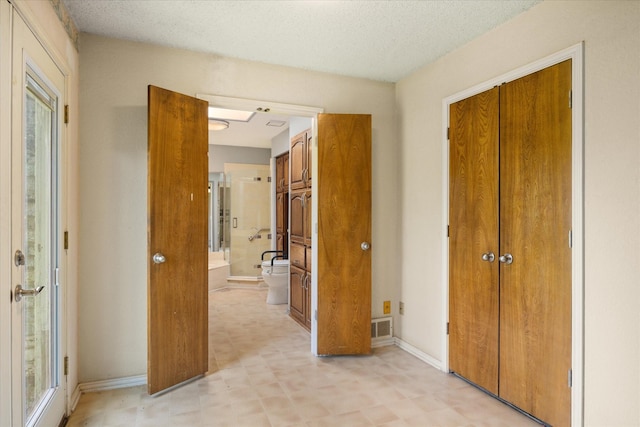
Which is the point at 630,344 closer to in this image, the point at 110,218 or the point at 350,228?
the point at 350,228

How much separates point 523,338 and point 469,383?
0.64 meters

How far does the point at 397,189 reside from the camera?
11.5 ft

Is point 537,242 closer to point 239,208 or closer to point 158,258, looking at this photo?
point 158,258

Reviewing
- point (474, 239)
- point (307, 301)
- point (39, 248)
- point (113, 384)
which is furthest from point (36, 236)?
point (474, 239)

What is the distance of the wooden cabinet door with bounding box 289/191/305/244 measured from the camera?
162 inches

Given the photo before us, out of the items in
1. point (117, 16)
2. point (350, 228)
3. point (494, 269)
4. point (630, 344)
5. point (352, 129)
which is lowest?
point (630, 344)

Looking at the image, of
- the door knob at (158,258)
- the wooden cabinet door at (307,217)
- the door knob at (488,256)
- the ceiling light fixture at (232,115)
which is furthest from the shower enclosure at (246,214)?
the door knob at (488,256)

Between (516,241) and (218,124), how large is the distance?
4049 mm

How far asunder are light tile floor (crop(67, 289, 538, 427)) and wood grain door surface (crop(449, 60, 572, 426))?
26 centimetres

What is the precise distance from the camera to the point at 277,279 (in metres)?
4.97

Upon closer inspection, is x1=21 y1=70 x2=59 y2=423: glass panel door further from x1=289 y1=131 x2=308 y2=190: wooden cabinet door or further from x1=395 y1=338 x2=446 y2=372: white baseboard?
x1=395 y1=338 x2=446 y2=372: white baseboard

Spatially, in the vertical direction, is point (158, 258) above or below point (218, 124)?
below

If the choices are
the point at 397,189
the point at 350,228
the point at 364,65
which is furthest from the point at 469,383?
the point at 364,65

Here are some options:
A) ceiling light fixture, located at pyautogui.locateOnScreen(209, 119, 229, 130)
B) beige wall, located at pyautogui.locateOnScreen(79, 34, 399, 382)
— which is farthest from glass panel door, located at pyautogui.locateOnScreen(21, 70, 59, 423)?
ceiling light fixture, located at pyautogui.locateOnScreen(209, 119, 229, 130)
